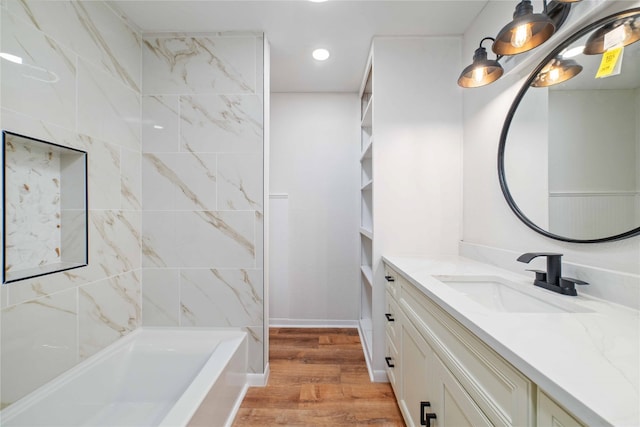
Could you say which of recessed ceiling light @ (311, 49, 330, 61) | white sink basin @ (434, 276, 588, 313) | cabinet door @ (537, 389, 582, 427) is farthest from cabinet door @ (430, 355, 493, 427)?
recessed ceiling light @ (311, 49, 330, 61)

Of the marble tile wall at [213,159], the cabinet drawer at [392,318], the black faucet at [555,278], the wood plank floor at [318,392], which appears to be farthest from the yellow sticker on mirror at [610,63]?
the wood plank floor at [318,392]

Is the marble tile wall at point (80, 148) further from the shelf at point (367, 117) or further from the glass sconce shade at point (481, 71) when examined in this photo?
the glass sconce shade at point (481, 71)

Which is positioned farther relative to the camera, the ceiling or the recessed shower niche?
the ceiling

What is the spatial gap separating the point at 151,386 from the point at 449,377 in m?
1.69

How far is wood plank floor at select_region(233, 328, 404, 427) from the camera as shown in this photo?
5.26 feet

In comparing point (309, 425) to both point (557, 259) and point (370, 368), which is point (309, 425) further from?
point (557, 259)

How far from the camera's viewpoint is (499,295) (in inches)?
51.3

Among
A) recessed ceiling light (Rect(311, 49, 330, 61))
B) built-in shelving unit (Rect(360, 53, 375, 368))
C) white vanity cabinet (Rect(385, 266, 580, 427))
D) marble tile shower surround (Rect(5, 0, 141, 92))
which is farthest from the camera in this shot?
built-in shelving unit (Rect(360, 53, 375, 368))

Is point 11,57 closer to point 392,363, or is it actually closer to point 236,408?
point 236,408

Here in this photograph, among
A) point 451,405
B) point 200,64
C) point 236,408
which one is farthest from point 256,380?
point 200,64

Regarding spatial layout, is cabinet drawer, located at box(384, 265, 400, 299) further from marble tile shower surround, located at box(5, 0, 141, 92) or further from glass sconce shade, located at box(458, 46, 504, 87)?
marble tile shower surround, located at box(5, 0, 141, 92)

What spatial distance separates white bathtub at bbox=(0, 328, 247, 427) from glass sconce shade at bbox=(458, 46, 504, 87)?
202cm

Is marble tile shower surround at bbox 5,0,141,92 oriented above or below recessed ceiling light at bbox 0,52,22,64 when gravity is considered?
above

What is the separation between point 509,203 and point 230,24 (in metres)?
2.08
